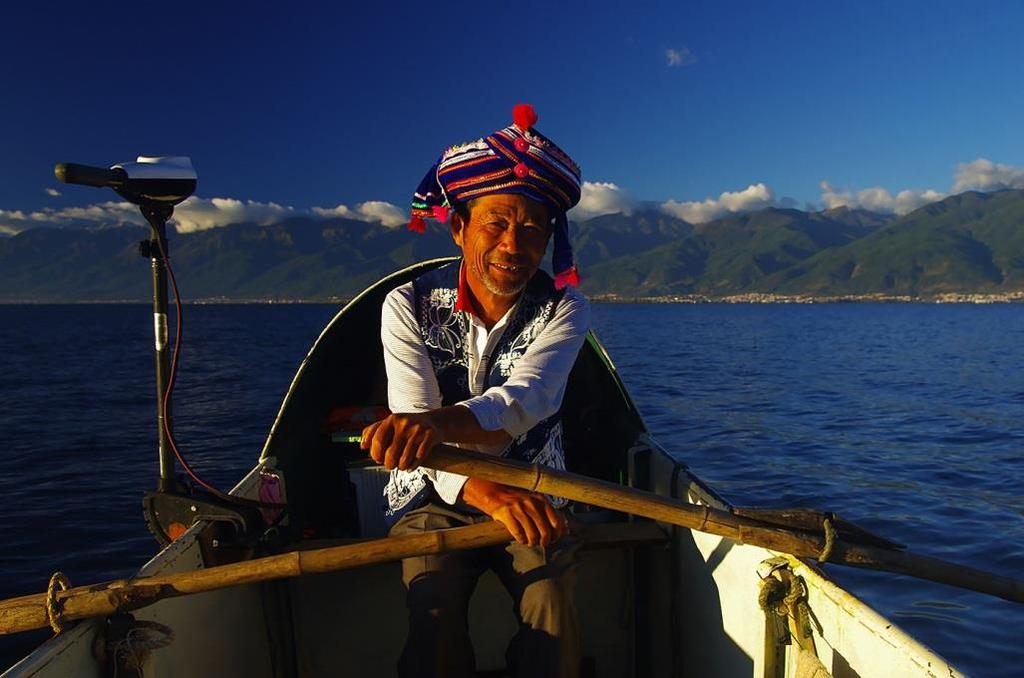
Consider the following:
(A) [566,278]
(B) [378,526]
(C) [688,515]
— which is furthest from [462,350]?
(B) [378,526]

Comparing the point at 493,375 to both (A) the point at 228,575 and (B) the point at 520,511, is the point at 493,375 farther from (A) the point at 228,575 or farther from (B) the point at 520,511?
(A) the point at 228,575

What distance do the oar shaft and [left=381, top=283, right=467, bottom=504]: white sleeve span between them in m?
0.28

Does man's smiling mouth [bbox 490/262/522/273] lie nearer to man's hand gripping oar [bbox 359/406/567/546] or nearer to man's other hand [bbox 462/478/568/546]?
man's hand gripping oar [bbox 359/406/567/546]

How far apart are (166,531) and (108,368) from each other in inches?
1658

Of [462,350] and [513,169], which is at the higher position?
[513,169]

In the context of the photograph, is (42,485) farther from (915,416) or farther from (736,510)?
(915,416)

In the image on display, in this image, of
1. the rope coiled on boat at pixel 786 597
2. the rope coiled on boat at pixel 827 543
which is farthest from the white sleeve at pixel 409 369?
the rope coiled on boat at pixel 827 543

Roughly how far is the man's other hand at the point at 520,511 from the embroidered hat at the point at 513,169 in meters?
1.27

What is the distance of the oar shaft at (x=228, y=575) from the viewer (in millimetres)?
2316

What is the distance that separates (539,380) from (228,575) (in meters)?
1.40

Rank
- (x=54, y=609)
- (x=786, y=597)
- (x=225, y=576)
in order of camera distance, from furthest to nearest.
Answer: (x=786, y=597) → (x=225, y=576) → (x=54, y=609)

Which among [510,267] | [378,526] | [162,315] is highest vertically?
[510,267]

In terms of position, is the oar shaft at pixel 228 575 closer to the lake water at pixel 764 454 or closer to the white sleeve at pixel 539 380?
the white sleeve at pixel 539 380

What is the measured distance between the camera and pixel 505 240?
10.4ft
